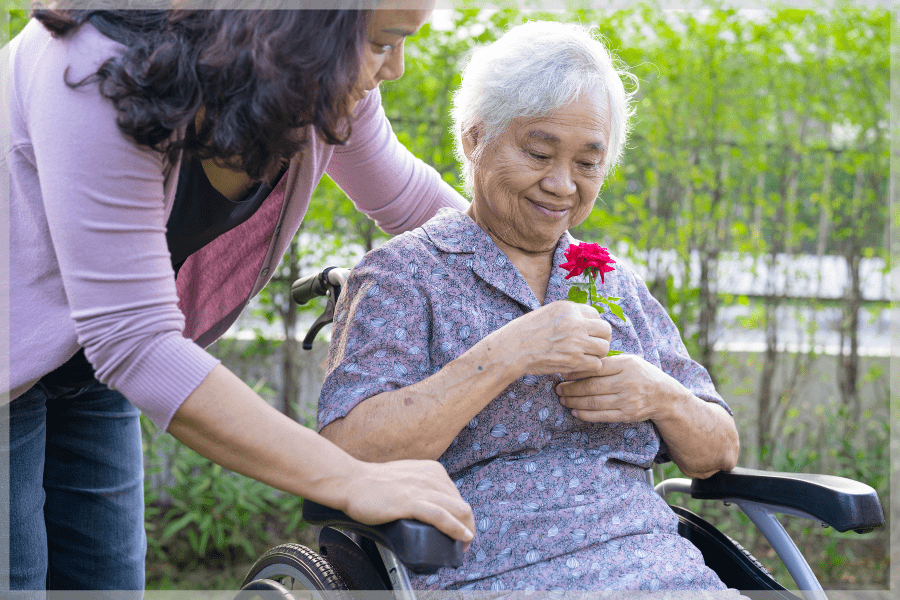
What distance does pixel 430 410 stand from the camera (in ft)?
4.70

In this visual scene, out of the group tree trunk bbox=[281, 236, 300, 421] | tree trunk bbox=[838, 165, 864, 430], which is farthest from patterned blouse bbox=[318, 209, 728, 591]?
tree trunk bbox=[838, 165, 864, 430]

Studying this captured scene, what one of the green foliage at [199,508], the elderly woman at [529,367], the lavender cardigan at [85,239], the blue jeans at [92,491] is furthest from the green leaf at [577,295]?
the green foliage at [199,508]

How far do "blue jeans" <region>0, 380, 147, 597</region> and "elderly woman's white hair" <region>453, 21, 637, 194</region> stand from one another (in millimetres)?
1049

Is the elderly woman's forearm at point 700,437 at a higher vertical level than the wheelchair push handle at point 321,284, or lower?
→ lower

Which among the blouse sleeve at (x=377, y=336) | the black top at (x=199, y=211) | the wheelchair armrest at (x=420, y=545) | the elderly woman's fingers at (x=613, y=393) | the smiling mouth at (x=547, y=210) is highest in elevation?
the black top at (x=199, y=211)

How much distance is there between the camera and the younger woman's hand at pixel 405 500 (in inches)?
44.6

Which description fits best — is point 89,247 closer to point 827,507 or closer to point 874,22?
point 827,507

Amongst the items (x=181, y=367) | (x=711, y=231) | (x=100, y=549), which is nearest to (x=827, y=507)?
(x=181, y=367)

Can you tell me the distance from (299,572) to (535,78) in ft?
3.77

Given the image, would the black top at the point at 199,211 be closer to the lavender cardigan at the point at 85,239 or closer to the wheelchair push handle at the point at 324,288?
the lavender cardigan at the point at 85,239

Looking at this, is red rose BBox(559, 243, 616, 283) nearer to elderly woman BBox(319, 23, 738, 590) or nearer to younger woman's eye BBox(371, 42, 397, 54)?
elderly woman BBox(319, 23, 738, 590)

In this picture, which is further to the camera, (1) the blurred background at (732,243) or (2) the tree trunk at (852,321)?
(2) the tree trunk at (852,321)

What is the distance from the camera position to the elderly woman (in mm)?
1467

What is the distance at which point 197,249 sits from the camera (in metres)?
1.54
